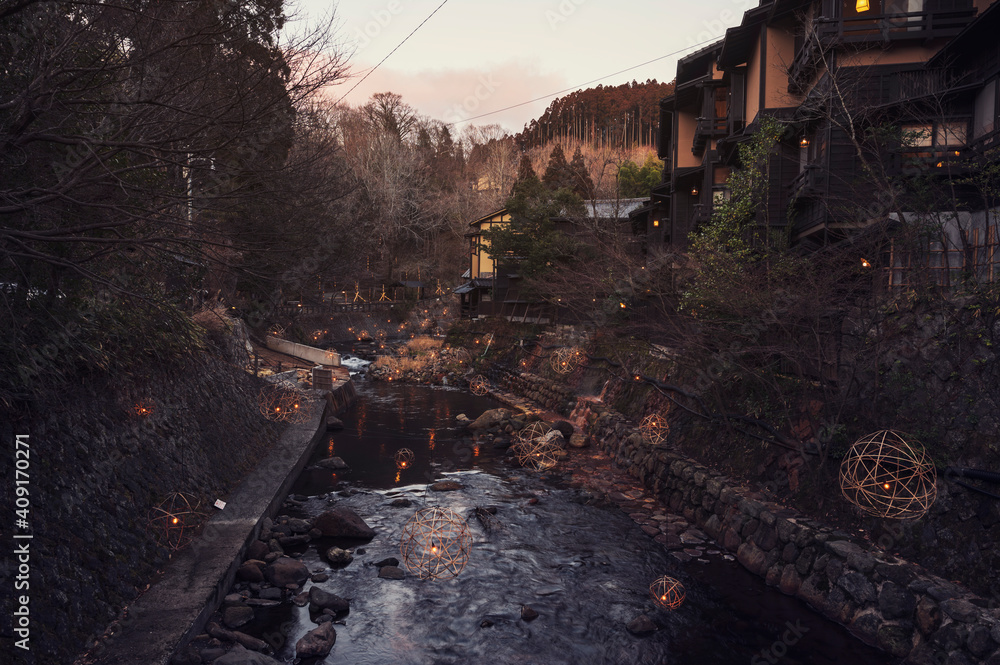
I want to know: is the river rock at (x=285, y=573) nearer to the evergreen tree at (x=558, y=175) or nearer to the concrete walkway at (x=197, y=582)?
the concrete walkway at (x=197, y=582)

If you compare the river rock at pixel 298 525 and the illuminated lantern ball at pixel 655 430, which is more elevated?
the illuminated lantern ball at pixel 655 430

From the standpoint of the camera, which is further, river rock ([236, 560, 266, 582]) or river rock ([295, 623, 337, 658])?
river rock ([236, 560, 266, 582])

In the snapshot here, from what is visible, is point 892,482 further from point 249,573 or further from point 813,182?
point 813,182

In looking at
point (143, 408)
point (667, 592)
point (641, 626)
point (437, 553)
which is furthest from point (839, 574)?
point (143, 408)

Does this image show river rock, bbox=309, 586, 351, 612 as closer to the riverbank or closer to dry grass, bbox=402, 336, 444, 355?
the riverbank

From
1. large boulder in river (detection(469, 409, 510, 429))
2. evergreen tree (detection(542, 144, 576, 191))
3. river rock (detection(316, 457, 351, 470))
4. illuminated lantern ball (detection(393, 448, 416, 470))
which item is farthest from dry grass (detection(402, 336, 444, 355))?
river rock (detection(316, 457, 351, 470))

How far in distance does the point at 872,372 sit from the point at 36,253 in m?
11.8

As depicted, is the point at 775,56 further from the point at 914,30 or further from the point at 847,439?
the point at 847,439

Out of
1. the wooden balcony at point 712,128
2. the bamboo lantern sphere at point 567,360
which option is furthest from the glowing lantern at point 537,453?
the wooden balcony at point 712,128

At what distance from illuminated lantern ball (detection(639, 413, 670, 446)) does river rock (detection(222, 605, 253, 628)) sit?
10.5 metres

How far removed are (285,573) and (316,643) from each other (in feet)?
A: 7.14

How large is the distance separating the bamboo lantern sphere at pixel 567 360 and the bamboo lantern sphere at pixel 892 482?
47.2ft

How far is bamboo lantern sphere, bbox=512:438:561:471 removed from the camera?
16812mm

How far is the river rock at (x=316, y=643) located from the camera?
316 inches
